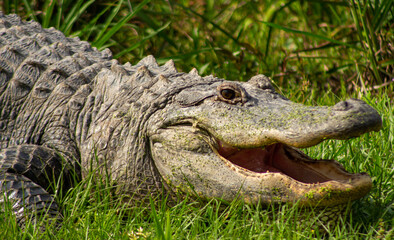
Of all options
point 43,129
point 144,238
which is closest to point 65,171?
point 43,129

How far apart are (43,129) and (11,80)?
0.52 meters

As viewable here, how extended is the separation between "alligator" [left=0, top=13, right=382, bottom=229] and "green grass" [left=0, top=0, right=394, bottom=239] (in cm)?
14

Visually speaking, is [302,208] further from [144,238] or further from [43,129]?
[43,129]

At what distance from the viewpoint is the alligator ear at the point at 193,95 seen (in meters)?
3.20

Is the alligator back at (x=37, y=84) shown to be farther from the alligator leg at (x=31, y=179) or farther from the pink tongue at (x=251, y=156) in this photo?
the pink tongue at (x=251, y=156)

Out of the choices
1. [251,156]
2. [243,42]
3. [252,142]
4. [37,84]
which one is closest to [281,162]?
[251,156]

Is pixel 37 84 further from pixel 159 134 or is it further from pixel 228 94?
pixel 228 94

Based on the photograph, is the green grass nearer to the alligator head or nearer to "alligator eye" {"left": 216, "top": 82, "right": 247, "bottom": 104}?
the alligator head

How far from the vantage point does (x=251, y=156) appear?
312 cm

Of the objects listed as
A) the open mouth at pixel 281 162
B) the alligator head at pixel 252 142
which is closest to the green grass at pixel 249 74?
the alligator head at pixel 252 142

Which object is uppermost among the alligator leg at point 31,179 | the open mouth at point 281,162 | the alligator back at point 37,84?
the alligator back at point 37,84

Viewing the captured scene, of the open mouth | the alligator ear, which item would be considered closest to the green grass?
the open mouth

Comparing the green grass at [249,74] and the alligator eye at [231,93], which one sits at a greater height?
the alligator eye at [231,93]

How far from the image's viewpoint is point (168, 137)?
10.5 feet
